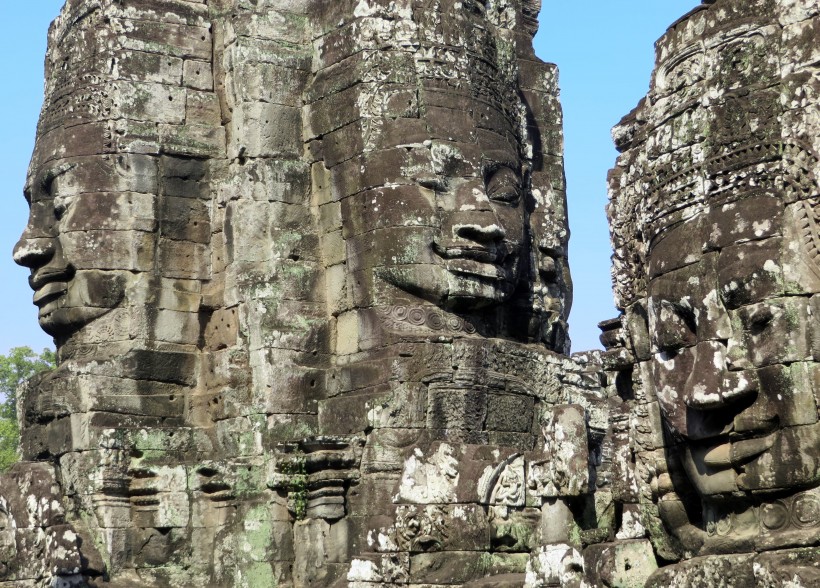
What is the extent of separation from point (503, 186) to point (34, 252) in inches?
225

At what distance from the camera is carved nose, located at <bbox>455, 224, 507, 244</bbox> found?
61.6 ft

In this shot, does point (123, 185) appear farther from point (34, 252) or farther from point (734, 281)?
point (734, 281)

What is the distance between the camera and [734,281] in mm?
9953

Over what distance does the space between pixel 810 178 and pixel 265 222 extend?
34.9 ft

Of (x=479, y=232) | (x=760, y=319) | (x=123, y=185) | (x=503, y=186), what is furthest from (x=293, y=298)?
(x=760, y=319)

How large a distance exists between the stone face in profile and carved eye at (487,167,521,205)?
27.8ft

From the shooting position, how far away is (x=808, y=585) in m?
9.23

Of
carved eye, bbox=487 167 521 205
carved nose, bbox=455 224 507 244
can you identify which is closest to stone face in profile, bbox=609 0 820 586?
carved nose, bbox=455 224 507 244

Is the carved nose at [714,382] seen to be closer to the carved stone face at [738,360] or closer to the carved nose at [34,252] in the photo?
the carved stone face at [738,360]

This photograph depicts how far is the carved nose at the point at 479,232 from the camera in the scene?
18781mm

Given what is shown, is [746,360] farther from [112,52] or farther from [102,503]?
[112,52]

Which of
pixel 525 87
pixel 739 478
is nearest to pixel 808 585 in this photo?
pixel 739 478

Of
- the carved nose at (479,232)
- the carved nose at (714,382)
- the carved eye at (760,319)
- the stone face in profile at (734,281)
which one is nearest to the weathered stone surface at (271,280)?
the carved nose at (479,232)

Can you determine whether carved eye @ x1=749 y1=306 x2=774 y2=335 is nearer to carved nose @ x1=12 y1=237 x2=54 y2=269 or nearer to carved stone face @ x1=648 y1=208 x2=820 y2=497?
carved stone face @ x1=648 y1=208 x2=820 y2=497
